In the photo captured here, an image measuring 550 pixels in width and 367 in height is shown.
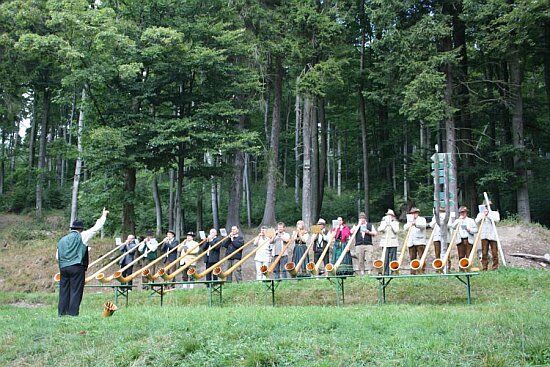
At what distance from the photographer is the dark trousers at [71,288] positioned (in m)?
9.41

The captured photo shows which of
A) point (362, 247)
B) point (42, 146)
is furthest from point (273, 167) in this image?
point (42, 146)

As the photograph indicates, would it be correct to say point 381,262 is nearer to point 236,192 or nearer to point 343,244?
point 343,244

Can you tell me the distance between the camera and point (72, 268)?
9.39 meters

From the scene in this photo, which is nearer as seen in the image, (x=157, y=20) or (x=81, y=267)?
(x=81, y=267)

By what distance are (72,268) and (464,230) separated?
30.5ft

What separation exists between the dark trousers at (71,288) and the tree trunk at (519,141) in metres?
17.1

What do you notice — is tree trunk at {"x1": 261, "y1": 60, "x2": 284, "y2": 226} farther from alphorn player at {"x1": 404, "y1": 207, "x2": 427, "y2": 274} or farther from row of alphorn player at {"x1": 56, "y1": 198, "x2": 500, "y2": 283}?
alphorn player at {"x1": 404, "y1": 207, "x2": 427, "y2": 274}

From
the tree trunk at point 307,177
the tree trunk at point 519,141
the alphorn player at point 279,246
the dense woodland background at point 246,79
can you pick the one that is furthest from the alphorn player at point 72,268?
the tree trunk at point 519,141

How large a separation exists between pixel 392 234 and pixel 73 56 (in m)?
12.0

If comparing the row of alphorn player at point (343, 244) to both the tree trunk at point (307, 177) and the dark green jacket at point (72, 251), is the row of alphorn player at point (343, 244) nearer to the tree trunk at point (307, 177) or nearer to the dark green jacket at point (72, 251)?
the dark green jacket at point (72, 251)

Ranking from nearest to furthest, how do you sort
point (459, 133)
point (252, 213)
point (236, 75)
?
point (236, 75)
point (459, 133)
point (252, 213)

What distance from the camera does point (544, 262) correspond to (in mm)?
17266

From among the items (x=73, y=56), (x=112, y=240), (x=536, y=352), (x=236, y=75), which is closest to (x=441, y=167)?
(x=536, y=352)

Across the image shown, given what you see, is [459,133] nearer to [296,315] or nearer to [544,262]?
[544,262]
